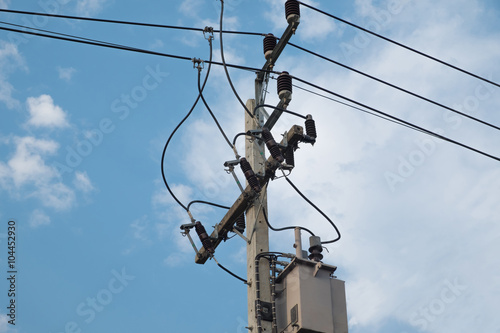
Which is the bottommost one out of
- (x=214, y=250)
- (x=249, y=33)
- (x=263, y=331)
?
(x=263, y=331)

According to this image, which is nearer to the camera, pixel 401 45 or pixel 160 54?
pixel 160 54

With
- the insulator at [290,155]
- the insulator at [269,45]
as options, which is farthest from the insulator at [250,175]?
the insulator at [269,45]

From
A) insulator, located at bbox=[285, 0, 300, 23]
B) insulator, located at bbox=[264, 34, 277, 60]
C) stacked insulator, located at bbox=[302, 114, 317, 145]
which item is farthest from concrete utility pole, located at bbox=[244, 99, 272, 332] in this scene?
insulator, located at bbox=[285, 0, 300, 23]

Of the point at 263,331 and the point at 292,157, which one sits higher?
the point at 292,157

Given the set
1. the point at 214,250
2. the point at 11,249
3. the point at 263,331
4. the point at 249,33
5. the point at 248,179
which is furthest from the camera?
the point at 11,249

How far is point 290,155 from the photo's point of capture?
11461 millimetres

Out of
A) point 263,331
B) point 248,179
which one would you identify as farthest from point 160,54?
point 263,331

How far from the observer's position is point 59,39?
1220cm

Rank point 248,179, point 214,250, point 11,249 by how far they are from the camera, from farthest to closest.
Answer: point 11,249 < point 214,250 < point 248,179

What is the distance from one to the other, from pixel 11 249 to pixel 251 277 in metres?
9.30

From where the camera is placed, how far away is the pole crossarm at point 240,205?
11.3 m

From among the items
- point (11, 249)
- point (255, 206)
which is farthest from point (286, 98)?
point (11, 249)

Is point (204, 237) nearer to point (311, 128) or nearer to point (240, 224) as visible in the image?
point (240, 224)

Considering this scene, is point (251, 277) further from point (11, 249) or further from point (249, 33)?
point (11, 249)
